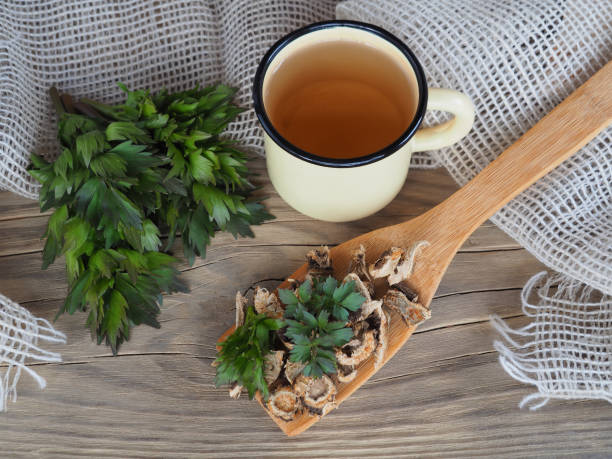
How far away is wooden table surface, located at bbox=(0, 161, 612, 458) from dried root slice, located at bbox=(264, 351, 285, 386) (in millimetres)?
75

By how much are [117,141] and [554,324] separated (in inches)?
18.1

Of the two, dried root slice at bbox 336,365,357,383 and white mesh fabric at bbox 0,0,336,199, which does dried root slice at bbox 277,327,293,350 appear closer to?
dried root slice at bbox 336,365,357,383

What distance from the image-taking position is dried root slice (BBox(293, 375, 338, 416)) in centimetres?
47

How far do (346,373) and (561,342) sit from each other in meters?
0.23

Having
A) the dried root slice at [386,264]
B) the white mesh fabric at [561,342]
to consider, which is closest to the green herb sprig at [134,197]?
the dried root slice at [386,264]

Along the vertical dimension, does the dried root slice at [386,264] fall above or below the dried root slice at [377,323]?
above

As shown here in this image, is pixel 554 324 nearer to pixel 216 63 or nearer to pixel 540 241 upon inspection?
pixel 540 241

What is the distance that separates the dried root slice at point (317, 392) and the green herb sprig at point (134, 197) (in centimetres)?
16

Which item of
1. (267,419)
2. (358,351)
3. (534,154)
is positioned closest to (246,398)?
(267,419)

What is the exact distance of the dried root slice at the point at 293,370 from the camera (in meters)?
0.47

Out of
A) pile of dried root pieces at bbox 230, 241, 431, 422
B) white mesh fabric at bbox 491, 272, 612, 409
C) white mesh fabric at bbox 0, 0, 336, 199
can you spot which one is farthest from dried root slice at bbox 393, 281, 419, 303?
white mesh fabric at bbox 0, 0, 336, 199

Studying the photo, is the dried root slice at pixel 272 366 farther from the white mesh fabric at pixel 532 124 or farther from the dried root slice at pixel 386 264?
the white mesh fabric at pixel 532 124

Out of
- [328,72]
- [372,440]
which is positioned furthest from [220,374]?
[328,72]

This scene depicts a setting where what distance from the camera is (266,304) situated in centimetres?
50
